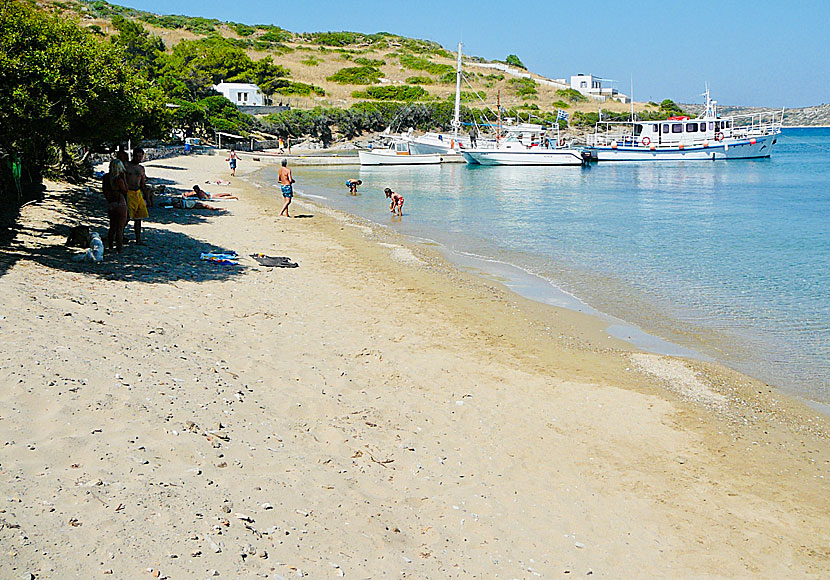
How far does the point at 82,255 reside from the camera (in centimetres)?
1047

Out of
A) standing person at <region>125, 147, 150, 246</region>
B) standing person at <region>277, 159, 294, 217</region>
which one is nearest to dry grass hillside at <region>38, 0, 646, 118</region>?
standing person at <region>277, 159, 294, 217</region>

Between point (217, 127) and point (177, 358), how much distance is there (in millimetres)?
56847

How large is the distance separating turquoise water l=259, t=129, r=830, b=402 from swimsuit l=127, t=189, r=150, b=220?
7.01 m

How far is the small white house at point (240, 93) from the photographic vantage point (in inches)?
3036

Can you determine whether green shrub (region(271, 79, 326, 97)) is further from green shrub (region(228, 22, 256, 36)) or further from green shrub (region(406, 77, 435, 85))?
green shrub (region(228, 22, 256, 36))

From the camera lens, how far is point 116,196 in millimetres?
10781

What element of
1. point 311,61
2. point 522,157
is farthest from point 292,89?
point 522,157

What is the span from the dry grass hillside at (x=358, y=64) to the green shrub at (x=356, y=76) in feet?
3.95

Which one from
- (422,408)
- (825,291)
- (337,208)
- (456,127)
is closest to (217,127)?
(456,127)

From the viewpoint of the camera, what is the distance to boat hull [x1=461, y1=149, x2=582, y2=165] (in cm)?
5375

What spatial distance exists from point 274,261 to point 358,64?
11215 centimetres

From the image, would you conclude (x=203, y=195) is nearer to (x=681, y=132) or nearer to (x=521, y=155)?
(x=521, y=155)

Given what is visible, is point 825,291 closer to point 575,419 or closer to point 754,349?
point 754,349

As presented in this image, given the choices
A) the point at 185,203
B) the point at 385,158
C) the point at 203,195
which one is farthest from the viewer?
the point at 385,158
